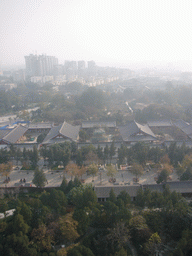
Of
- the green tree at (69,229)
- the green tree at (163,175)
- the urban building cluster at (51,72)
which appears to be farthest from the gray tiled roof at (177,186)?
the urban building cluster at (51,72)

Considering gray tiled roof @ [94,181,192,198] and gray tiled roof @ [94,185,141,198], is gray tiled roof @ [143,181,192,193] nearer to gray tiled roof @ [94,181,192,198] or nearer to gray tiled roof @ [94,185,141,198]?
gray tiled roof @ [94,181,192,198]

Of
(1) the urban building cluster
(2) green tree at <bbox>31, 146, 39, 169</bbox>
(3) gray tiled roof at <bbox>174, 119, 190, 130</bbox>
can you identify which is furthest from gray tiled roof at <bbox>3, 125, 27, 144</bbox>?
(1) the urban building cluster

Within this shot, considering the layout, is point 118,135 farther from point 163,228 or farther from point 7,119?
point 7,119

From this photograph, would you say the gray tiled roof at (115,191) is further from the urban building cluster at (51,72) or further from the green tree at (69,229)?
the urban building cluster at (51,72)

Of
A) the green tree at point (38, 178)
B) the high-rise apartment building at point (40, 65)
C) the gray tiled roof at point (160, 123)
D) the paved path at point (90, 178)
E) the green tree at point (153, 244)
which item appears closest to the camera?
the green tree at point (153, 244)

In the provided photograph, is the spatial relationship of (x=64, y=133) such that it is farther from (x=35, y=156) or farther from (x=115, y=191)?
(x=115, y=191)

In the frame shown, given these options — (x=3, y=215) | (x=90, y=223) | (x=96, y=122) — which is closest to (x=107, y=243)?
(x=90, y=223)
